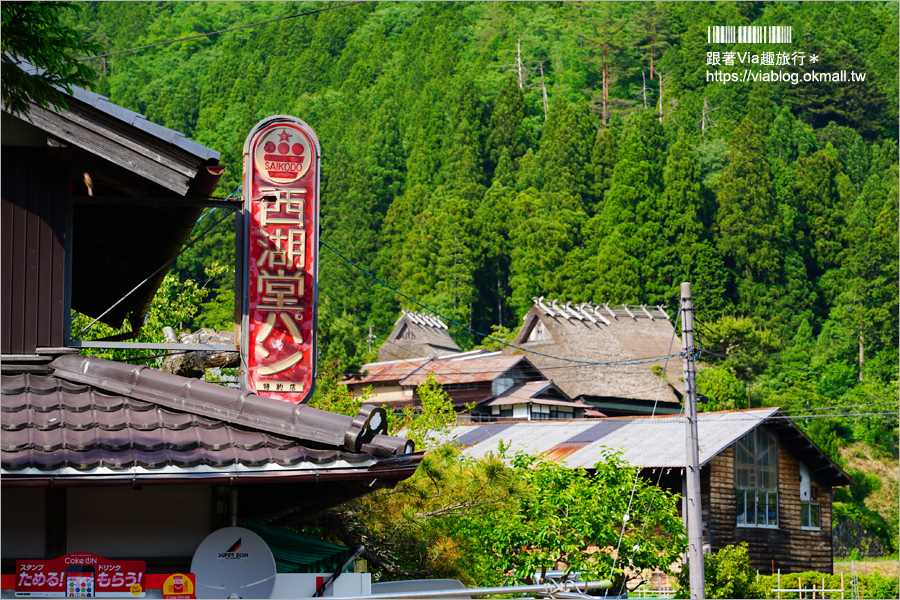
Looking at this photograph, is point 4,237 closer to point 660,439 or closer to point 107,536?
point 107,536

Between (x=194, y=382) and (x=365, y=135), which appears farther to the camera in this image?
(x=365, y=135)

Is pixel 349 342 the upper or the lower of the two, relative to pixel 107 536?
upper

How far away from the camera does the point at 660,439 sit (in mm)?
30609

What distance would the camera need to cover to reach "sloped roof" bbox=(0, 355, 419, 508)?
509cm

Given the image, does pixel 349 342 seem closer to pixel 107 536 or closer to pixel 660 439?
pixel 660 439

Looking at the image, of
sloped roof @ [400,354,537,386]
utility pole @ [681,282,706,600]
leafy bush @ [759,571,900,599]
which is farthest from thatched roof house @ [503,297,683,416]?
utility pole @ [681,282,706,600]

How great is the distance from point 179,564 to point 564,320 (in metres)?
60.1

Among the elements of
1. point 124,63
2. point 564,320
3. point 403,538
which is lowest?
point 403,538

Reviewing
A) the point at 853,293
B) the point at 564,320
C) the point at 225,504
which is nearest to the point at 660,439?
the point at 225,504

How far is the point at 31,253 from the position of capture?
6.08 meters

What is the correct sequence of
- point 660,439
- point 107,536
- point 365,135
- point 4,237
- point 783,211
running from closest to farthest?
point 107,536
point 4,237
point 660,439
point 783,211
point 365,135

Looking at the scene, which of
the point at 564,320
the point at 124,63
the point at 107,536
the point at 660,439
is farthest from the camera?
the point at 124,63

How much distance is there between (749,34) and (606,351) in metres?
62.3

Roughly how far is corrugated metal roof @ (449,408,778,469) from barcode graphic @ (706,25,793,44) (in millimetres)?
84404
